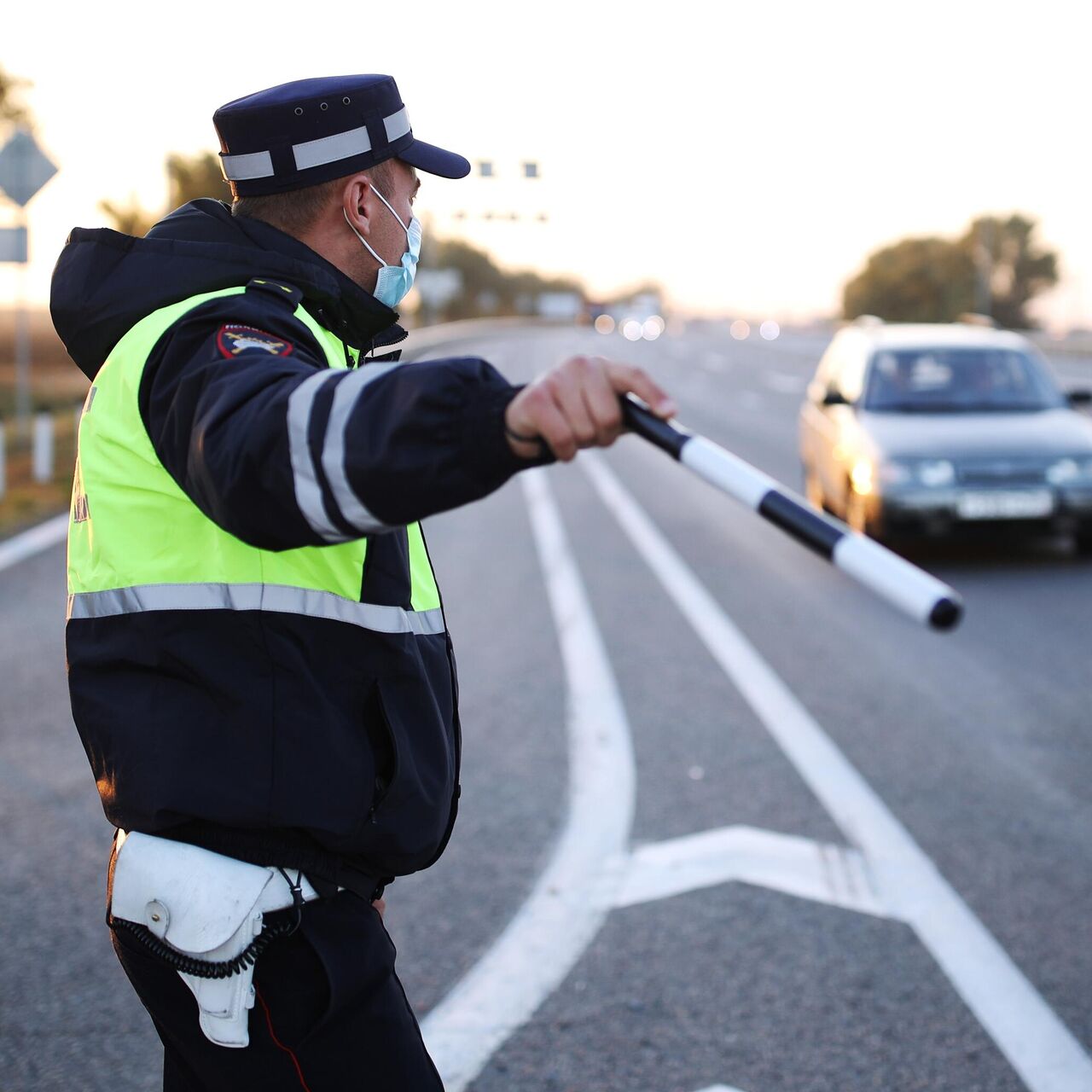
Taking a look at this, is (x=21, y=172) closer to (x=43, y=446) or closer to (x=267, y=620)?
(x=43, y=446)

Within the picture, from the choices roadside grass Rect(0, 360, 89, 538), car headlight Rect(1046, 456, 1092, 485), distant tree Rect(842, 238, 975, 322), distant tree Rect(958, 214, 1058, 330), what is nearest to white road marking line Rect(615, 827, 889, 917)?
roadside grass Rect(0, 360, 89, 538)

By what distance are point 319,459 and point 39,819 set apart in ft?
13.5

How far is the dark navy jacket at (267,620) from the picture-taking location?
5.23ft

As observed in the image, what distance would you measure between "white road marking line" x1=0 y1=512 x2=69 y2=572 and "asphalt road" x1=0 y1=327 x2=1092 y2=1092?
61.9 inches

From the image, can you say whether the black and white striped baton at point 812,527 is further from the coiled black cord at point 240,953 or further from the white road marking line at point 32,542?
the white road marking line at point 32,542

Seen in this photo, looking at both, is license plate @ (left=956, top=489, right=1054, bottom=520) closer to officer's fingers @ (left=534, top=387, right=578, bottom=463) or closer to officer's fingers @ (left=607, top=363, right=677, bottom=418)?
officer's fingers @ (left=607, top=363, right=677, bottom=418)

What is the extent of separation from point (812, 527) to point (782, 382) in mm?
37635

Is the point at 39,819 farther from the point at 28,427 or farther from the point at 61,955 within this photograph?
the point at 28,427

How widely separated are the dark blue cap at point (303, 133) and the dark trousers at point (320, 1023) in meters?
1.04

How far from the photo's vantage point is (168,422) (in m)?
1.72

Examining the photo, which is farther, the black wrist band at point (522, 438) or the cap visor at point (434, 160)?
the cap visor at point (434, 160)

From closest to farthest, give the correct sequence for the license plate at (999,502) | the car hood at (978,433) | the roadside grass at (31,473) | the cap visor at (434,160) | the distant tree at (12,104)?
1. the cap visor at (434,160)
2. the license plate at (999,502)
3. the car hood at (978,433)
4. the roadside grass at (31,473)
5. the distant tree at (12,104)

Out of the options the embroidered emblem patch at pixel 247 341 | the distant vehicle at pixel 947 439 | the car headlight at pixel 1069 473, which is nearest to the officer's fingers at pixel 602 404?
the embroidered emblem patch at pixel 247 341

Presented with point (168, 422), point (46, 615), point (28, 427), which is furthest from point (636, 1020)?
point (28, 427)
